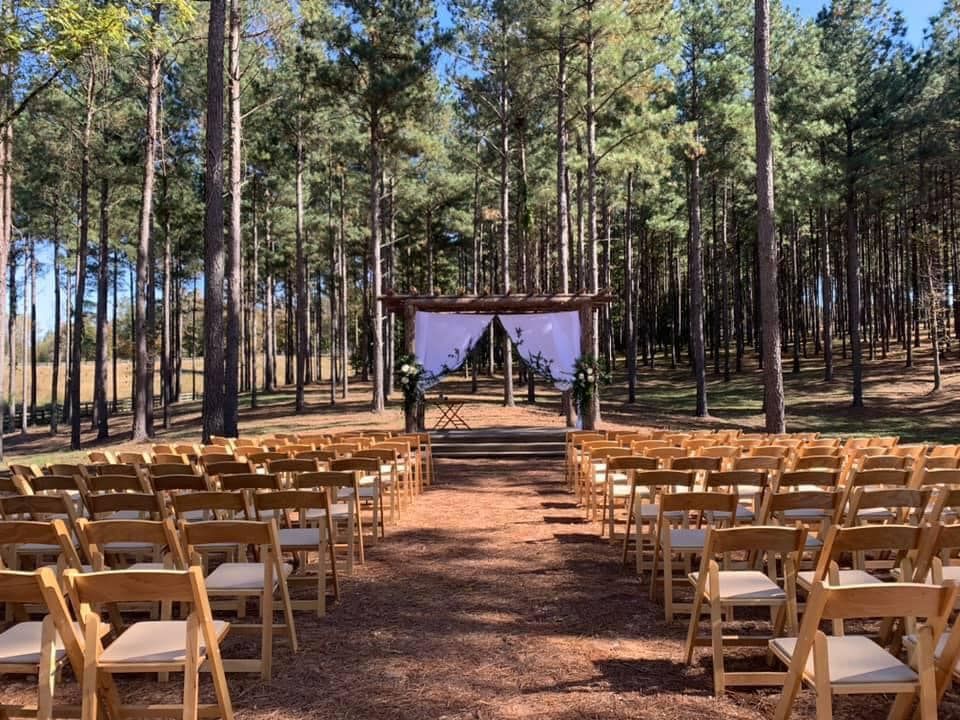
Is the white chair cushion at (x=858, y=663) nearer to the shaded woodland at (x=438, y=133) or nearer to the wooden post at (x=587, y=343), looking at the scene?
the shaded woodland at (x=438, y=133)

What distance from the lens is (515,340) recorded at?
633 inches

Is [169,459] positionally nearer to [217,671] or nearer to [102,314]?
[217,671]

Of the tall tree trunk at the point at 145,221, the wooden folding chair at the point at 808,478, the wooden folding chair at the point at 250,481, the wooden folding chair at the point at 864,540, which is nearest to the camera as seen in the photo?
the wooden folding chair at the point at 864,540

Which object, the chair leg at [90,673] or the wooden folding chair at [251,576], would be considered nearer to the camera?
the chair leg at [90,673]

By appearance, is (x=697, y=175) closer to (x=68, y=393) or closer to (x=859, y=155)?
(x=859, y=155)

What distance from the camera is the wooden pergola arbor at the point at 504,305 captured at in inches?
585

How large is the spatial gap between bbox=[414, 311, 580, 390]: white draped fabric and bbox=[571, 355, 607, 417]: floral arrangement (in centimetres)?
20

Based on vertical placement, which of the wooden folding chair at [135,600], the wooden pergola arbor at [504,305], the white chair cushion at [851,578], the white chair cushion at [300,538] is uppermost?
the wooden pergola arbor at [504,305]

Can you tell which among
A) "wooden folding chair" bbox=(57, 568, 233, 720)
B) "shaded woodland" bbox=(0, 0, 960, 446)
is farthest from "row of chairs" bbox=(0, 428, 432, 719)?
"shaded woodland" bbox=(0, 0, 960, 446)

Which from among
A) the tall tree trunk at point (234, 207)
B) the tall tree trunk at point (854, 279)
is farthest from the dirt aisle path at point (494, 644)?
the tall tree trunk at point (854, 279)

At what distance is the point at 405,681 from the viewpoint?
3.56 metres

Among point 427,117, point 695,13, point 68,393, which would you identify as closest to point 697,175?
point 695,13

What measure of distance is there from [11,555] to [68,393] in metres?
34.3

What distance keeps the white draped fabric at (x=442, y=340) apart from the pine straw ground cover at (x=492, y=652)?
8.88 m
